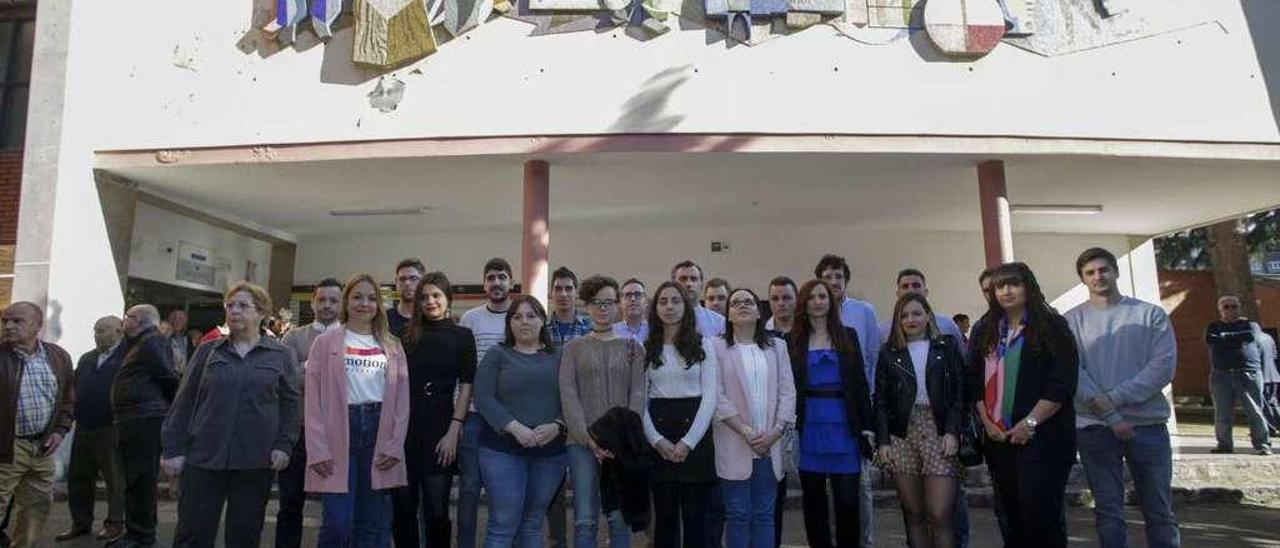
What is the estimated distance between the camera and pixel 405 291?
14.8ft

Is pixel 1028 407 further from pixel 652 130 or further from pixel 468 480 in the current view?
pixel 652 130

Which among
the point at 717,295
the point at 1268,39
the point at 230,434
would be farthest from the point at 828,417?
the point at 1268,39

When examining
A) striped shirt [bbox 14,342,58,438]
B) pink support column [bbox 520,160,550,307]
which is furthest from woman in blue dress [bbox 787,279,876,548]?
striped shirt [bbox 14,342,58,438]

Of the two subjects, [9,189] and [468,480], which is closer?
[468,480]

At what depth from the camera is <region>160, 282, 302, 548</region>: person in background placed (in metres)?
3.58

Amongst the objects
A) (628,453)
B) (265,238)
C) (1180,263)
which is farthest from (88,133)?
(1180,263)

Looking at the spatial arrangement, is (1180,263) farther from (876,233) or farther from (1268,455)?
(1268,455)

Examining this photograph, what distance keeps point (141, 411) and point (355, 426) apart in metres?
2.49

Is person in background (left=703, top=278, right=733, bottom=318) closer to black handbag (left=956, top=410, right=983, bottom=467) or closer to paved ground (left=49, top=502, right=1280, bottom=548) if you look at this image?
black handbag (left=956, top=410, right=983, bottom=467)

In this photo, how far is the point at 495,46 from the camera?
7.83 meters

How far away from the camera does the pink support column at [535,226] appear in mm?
7875

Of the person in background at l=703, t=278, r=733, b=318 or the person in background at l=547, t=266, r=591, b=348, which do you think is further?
the person in background at l=703, t=278, r=733, b=318

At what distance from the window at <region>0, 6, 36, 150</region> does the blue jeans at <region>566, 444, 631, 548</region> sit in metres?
8.48

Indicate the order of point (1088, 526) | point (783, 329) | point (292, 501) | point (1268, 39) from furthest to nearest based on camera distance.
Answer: point (1268, 39)
point (1088, 526)
point (783, 329)
point (292, 501)
